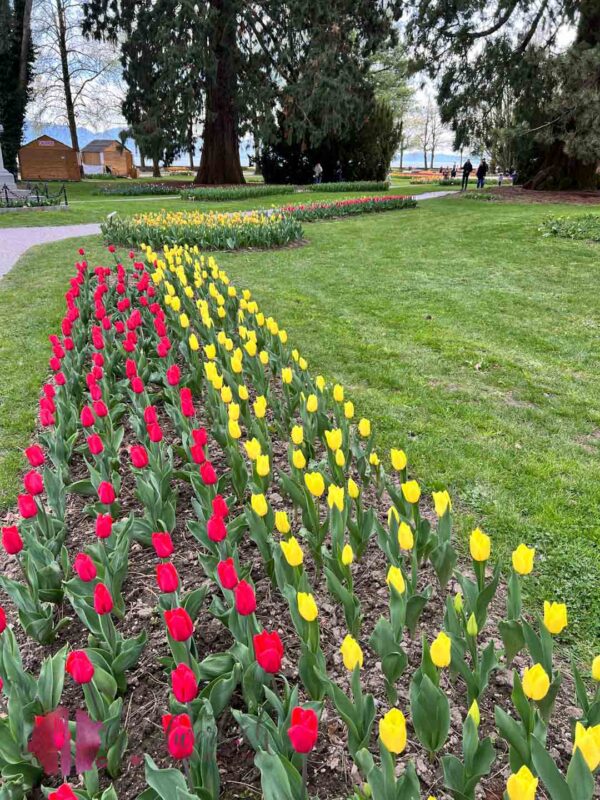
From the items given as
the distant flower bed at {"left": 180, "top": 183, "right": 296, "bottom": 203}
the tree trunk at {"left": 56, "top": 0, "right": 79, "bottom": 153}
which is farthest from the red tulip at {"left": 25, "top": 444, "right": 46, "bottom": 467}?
the tree trunk at {"left": 56, "top": 0, "right": 79, "bottom": 153}

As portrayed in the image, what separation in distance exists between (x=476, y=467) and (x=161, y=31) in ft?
76.2

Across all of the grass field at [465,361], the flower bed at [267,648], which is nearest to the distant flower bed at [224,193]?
the grass field at [465,361]

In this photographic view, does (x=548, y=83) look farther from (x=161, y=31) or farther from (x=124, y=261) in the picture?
(x=124, y=261)

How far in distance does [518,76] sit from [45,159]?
36272 millimetres

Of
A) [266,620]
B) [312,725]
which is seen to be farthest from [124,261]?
[312,725]

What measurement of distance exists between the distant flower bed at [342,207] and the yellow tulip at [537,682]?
46.8 ft

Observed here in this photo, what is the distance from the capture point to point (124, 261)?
31.6 feet

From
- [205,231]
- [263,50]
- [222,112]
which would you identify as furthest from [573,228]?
[222,112]

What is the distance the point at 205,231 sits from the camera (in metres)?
11.0

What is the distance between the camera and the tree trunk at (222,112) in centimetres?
2338

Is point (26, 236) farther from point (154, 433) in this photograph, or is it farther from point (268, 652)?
point (268, 652)

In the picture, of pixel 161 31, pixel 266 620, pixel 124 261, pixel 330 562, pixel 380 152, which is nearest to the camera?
pixel 330 562

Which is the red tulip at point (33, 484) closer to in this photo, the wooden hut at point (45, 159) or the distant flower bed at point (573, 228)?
the distant flower bed at point (573, 228)

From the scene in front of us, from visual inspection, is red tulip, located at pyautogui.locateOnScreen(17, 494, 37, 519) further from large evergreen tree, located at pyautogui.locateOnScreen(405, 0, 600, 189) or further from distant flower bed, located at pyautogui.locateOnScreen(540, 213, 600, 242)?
large evergreen tree, located at pyautogui.locateOnScreen(405, 0, 600, 189)
